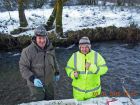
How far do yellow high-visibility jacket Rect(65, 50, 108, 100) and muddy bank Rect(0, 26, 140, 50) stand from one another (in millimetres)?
11243

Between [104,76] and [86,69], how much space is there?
260 inches

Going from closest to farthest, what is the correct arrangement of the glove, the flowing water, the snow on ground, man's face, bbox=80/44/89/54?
1. man's face, bbox=80/44/89/54
2. the glove
3. the flowing water
4. the snow on ground

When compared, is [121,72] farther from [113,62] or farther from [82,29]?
[82,29]

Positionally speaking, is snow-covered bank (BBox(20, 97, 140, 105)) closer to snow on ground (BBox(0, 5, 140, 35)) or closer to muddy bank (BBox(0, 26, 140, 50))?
muddy bank (BBox(0, 26, 140, 50))

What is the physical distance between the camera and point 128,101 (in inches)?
284

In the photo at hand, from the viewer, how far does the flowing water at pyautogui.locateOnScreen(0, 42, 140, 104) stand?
11.7 metres

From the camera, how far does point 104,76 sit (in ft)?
44.7

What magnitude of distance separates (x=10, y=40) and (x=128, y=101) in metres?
12.3

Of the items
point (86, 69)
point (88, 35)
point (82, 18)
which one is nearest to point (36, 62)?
point (86, 69)

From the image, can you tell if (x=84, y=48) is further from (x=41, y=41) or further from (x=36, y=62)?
(x=36, y=62)

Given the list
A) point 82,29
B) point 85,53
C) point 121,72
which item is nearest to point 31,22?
point 82,29

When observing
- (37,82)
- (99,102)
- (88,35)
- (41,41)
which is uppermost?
(41,41)

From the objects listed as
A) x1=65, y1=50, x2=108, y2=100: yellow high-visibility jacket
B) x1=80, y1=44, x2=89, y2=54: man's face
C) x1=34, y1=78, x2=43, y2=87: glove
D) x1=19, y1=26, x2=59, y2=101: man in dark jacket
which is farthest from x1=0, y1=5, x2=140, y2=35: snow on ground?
x1=80, y1=44, x2=89, y2=54: man's face

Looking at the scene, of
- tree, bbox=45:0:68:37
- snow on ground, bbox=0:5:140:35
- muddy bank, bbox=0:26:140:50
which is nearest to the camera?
Answer: muddy bank, bbox=0:26:140:50
